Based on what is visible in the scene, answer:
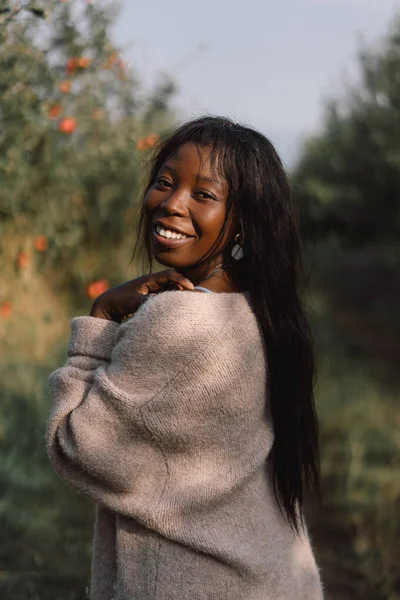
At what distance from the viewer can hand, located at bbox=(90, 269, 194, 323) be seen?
1521mm

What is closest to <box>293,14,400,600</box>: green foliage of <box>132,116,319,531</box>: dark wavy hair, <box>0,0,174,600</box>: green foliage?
<box>132,116,319,531</box>: dark wavy hair

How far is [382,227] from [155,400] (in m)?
10.8

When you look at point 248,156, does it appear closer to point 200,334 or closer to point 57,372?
point 200,334

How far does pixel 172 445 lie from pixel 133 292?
0.96 ft

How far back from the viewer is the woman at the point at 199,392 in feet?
4.66

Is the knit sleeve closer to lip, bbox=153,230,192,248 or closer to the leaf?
lip, bbox=153,230,192,248

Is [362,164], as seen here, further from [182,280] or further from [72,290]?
[182,280]

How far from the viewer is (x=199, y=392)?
1.45 m

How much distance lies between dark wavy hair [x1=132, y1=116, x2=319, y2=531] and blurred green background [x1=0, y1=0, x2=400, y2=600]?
0.85ft

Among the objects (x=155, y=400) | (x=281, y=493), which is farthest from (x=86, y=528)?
(x=155, y=400)

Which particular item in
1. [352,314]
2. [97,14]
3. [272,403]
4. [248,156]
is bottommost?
[352,314]

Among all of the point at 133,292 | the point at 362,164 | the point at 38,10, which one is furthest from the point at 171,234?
the point at 362,164

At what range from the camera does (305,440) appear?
5.67ft

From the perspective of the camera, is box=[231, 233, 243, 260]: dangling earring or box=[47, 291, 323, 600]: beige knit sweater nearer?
box=[47, 291, 323, 600]: beige knit sweater
